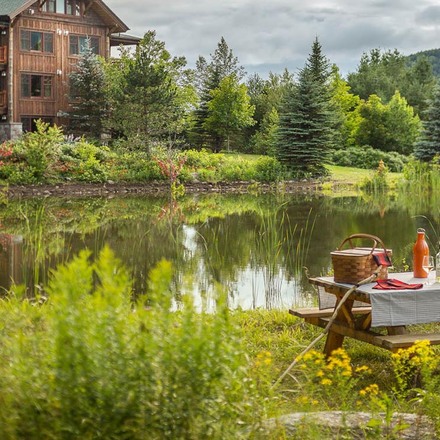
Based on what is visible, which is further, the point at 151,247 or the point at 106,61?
the point at 106,61

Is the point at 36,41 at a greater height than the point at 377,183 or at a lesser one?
greater

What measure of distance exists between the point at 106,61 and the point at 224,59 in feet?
50.3

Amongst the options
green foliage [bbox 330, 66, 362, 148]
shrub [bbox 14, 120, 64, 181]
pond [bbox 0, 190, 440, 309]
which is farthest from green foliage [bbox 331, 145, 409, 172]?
shrub [bbox 14, 120, 64, 181]

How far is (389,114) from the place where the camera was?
42.5 metres

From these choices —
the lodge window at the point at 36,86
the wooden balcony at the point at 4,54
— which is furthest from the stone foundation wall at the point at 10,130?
the wooden balcony at the point at 4,54

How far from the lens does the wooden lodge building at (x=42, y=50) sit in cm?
3606

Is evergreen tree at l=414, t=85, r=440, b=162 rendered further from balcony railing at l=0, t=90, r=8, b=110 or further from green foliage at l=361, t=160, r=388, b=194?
balcony railing at l=0, t=90, r=8, b=110

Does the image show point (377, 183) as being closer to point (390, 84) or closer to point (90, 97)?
point (90, 97)

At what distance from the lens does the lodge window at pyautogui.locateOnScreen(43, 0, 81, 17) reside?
3716 cm

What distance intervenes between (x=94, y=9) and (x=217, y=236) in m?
25.2

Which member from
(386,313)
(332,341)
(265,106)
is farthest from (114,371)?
(265,106)

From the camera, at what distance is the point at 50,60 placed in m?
37.4

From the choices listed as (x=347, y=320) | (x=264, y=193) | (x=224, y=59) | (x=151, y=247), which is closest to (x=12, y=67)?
(x=264, y=193)

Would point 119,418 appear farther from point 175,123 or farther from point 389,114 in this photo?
point 389,114
